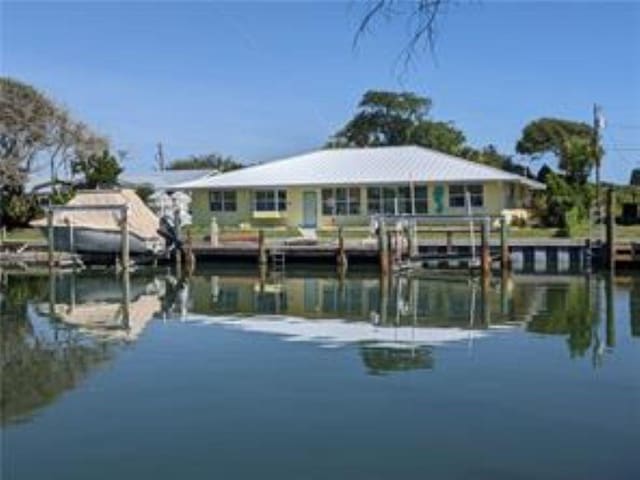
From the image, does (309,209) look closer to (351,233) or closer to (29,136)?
(351,233)

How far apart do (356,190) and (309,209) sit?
2921 millimetres

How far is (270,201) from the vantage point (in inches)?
2211

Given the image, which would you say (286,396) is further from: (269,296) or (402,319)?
(269,296)

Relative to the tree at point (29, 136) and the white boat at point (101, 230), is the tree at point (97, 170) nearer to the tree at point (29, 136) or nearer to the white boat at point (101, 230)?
the tree at point (29, 136)

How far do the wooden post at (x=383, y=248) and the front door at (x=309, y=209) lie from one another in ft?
55.4

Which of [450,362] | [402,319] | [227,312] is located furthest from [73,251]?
[450,362]

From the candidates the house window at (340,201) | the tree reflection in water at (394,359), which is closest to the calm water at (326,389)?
the tree reflection in water at (394,359)

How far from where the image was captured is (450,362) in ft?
60.1

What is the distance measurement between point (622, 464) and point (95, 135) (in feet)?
197

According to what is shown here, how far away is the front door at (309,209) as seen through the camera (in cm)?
5500

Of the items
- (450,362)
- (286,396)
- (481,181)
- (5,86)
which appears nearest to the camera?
(286,396)

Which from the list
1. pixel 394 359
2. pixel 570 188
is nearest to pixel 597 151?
pixel 570 188

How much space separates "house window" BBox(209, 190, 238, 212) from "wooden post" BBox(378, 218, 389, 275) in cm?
1984

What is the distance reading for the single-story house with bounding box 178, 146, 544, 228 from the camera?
52.0 metres
